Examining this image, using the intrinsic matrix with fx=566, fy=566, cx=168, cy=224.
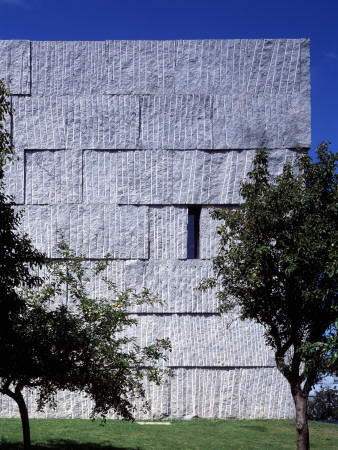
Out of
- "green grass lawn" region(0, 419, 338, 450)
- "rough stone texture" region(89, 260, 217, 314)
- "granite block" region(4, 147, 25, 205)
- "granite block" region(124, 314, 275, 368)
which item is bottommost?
"green grass lawn" region(0, 419, 338, 450)

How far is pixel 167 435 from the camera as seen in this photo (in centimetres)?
1475

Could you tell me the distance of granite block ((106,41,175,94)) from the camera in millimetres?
18172

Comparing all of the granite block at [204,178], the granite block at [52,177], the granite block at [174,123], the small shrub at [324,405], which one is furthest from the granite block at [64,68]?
the small shrub at [324,405]

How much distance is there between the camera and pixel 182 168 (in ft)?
58.8

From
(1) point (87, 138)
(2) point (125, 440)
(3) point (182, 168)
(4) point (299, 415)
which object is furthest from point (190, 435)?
(1) point (87, 138)

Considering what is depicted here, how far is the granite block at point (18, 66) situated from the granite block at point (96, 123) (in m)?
1.46

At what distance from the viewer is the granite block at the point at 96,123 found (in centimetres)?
1791

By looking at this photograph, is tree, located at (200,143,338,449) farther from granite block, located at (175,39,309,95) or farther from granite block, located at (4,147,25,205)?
granite block, located at (4,147,25,205)

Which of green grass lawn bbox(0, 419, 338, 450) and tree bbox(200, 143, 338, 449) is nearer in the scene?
tree bbox(200, 143, 338, 449)

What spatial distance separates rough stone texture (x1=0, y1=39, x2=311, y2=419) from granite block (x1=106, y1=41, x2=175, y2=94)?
0.03m

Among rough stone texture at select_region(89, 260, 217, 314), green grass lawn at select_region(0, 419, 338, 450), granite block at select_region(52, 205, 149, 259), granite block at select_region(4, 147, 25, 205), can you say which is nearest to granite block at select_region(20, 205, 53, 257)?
granite block at select_region(52, 205, 149, 259)

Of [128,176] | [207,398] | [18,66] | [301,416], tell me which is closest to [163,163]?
[128,176]

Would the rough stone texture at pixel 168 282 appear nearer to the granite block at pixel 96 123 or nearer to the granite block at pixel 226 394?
the granite block at pixel 226 394

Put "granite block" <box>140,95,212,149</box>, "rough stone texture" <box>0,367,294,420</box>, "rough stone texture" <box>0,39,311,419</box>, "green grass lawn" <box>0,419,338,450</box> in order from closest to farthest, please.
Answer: "green grass lawn" <box>0,419,338,450</box>, "rough stone texture" <box>0,367,294,420</box>, "rough stone texture" <box>0,39,311,419</box>, "granite block" <box>140,95,212,149</box>
